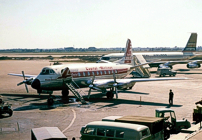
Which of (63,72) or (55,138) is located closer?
(55,138)

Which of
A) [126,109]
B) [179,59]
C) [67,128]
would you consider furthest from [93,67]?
[179,59]

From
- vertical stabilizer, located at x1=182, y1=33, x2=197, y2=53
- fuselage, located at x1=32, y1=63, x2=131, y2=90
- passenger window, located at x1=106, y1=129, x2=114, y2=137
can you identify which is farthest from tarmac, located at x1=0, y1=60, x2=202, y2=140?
vertical stabilizer, located at x1=182, y1=33, x2=197, y2=53

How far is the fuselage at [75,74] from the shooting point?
97.6ft

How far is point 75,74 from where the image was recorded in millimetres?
32312

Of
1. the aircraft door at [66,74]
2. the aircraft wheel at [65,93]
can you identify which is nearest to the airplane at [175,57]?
the aircraft wheel at [65,93]

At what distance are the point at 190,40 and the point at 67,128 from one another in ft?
212

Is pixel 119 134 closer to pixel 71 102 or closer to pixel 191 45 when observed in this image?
pixel 71 102

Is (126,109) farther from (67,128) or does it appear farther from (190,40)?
(190,40)

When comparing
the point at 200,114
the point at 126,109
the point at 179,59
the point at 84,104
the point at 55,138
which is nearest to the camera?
the point at 55,138

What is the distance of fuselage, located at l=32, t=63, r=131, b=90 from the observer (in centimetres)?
2973

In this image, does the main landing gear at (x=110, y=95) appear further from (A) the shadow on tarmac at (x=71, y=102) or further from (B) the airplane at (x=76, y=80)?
(A) the shadow on tarmac at (x=71, y=102)

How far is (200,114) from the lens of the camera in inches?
784

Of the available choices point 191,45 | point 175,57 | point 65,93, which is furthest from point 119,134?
point 191,45

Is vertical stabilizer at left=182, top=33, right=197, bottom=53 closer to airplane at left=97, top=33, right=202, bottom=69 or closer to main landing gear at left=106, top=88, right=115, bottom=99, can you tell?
airplane at left=97, top=33, right=202, bottom=69
